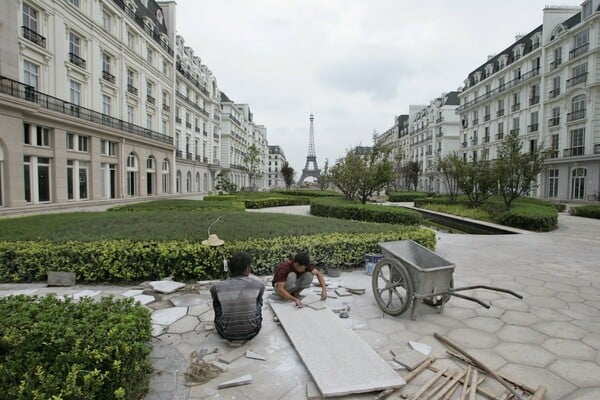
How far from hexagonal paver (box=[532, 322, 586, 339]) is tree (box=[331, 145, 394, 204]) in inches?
564

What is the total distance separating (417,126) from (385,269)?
219 ft

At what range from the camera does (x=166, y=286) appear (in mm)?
5121

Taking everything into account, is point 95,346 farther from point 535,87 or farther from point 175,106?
point 535,87

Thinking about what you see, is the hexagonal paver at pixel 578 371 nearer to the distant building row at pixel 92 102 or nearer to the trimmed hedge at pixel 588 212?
the trimmed hedge at pixel 588 212

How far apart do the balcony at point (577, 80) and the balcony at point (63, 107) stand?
37816 millimetres

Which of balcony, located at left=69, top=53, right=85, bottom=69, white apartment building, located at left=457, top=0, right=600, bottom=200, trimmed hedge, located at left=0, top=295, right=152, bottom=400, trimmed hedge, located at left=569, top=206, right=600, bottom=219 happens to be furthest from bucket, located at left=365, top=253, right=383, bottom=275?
balcony, located at left=69, top=53, right=85, bottom=69

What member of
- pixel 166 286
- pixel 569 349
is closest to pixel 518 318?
pixel 569 349

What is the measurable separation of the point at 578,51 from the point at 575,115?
545cm

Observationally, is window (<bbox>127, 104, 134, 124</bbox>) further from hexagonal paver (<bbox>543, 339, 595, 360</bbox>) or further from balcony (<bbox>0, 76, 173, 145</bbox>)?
hexagonal paver (<bbox>543, 339, 595, 360</bbox>)

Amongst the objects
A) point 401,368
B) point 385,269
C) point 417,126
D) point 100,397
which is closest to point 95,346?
point 100,397

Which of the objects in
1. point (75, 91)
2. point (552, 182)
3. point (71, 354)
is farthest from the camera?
point (552, 182)

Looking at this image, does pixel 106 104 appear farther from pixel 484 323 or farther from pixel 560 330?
pixel 560 330

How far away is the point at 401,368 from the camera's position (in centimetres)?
306

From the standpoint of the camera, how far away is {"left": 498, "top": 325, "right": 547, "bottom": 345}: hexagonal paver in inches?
142
